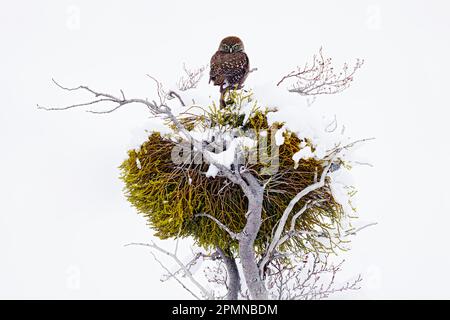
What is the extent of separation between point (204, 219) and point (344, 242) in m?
0.81

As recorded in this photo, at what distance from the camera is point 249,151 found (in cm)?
304

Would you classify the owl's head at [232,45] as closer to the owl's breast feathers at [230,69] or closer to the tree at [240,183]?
the owl's breast feathers at [230,69]

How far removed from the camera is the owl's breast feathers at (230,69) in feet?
11.3

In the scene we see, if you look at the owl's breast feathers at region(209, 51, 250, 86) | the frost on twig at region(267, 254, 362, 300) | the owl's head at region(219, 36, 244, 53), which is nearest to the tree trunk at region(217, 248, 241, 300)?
the frost on twig at region(267, 254, 362, 300)

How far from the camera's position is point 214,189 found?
317cm

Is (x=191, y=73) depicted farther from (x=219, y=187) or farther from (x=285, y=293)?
(x=285, y=293)

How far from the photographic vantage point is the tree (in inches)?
119

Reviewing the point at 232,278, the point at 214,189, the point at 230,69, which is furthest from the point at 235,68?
the point at 232,278

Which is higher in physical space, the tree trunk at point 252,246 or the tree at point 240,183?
the tree at point 240,183

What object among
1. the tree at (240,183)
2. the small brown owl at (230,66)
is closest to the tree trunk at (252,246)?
the tree at (240,183)

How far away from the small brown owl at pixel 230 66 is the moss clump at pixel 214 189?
251 millimetres

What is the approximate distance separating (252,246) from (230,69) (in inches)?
42.7

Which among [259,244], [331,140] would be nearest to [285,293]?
[259,244]
